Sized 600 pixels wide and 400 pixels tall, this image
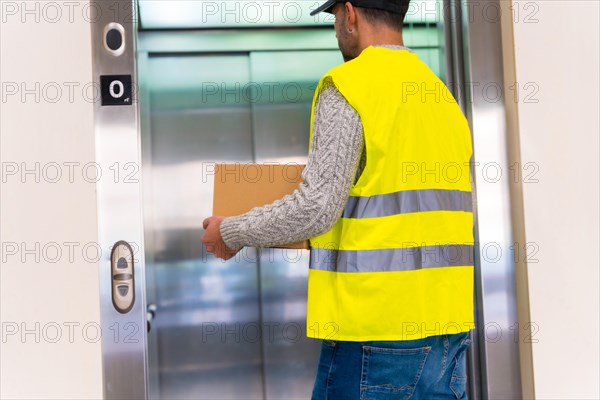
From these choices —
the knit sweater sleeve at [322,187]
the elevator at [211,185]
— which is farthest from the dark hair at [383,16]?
the elevator at [211,185]

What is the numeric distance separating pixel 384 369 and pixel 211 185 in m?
1.45

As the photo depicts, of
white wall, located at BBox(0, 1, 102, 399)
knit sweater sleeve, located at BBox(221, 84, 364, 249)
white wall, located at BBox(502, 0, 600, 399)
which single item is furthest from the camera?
white wall, located at BBox(502, 0, 600, 399)

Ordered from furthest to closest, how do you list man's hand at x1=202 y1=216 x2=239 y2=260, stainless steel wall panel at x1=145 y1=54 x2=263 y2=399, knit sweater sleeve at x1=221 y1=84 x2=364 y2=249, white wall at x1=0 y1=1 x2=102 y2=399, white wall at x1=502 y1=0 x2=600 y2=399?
stainless steel wall panel at x1=145 y1=54 x2=263 y2=399 < white wall at x1=502 y1=0 x2=600 y2=399 < white wall at x1=0 y1=1 x2=102 y2=399 < man's hand at x1=202 y1=216 x2=239 y2=260 < knit sweater sleeve at x1=221 y1=84 x2=364 y2=249

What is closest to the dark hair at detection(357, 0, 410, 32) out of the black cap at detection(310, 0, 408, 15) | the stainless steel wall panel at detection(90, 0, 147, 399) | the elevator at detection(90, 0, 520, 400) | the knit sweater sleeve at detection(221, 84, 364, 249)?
the black cap at detection(310, 0, 408, 15)

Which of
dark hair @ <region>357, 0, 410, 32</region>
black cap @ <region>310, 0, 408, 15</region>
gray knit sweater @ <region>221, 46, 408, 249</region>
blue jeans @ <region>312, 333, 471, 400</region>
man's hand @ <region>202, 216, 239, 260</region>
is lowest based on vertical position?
blue jeans @ <region>312, 333, 471, 400</region>

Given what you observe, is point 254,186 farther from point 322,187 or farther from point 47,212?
point 47,212

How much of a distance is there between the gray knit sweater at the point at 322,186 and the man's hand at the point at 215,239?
11cm

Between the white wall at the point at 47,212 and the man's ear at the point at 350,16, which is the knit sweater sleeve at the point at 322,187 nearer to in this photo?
the man's ear at the point at 350,16

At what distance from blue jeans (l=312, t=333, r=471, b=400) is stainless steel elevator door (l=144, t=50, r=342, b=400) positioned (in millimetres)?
1205

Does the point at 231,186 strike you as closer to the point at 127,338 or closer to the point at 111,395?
the point at 127,338

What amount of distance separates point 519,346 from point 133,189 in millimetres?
1303

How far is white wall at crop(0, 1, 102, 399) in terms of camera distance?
80.2 inches

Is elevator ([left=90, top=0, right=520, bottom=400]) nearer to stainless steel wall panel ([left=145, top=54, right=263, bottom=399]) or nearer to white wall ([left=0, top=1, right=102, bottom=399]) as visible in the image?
stainless steel wall panel ([left=145, top=54, right=263, bottom=399])

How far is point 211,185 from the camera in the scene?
9.45 ft
